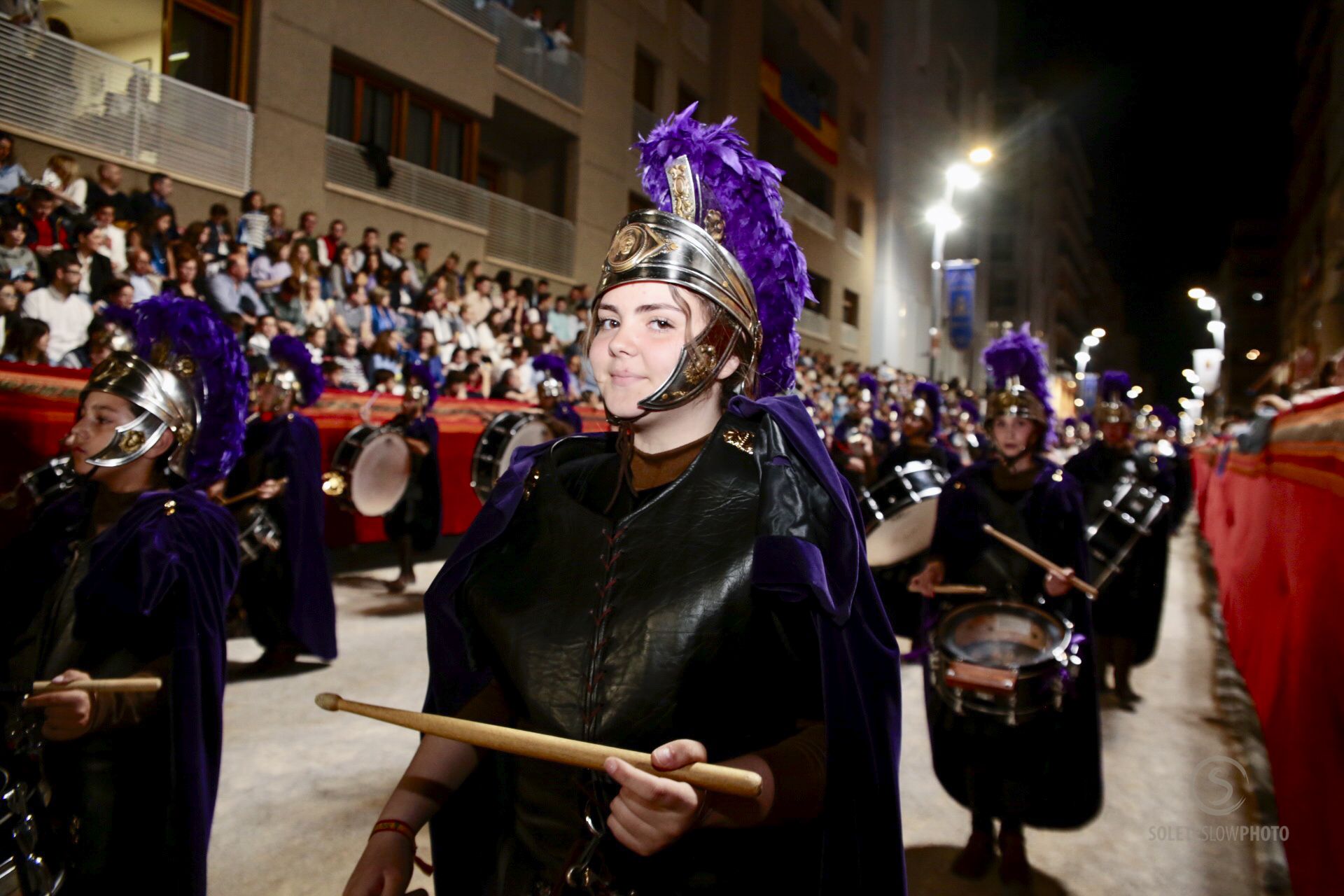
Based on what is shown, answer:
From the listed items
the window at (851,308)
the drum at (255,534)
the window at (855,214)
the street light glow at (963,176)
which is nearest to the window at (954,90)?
the window at (855,214)

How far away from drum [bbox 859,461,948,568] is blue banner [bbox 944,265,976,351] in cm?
1743

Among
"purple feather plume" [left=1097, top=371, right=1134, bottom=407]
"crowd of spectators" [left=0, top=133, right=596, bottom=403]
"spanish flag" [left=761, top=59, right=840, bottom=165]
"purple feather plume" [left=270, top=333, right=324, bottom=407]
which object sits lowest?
"purple feather plume" [left=270, top=333, right=324, bottom=407]

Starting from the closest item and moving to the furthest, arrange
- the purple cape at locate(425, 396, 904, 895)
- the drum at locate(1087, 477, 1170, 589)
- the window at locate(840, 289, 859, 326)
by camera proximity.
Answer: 1. the purple cape at locate(425, 396, 904, 895)
2. the drum at locate(1087, 477, 1170, 589)
3. the window at locate(840, 289, 859, 326)

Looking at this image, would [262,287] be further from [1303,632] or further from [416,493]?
[1303,632]

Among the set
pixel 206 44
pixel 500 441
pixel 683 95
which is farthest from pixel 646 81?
pixel 500 441

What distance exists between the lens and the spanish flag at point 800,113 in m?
26.2

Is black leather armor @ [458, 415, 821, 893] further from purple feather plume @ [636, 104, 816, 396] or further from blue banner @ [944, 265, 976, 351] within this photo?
blue banner @ [944, 265, 976, 351]

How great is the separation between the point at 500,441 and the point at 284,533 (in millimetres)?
2443

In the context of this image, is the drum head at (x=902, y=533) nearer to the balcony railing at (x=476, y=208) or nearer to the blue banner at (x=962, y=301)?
the balcony railing at (x=476, y=208)

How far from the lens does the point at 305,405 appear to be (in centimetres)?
684

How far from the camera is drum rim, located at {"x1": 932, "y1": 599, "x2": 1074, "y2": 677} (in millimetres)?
3342

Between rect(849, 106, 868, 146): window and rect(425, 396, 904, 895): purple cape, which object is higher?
rect(849, 106, 868, 146): window

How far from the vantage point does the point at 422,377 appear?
905cm

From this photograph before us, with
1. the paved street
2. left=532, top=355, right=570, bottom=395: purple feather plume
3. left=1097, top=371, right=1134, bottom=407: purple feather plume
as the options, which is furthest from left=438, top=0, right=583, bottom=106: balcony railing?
the paved street
